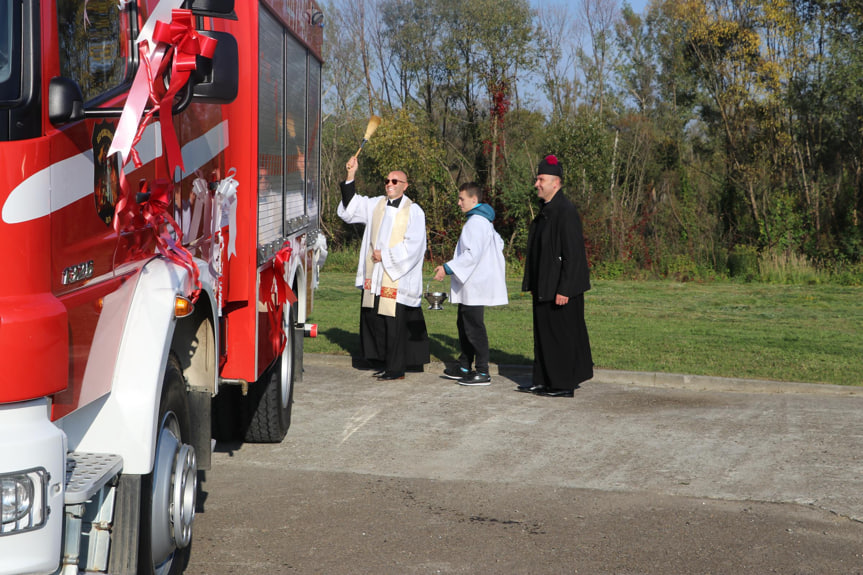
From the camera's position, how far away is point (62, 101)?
2.84 metres

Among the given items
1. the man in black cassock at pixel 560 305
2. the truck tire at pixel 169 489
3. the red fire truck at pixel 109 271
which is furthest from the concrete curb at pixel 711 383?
the truck tire at pixel 169 489

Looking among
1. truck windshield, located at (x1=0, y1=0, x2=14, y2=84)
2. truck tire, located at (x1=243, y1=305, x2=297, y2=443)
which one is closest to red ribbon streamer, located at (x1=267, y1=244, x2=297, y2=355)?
truck tire, located at (x1=243, y1=305, x2=297, y2=443)

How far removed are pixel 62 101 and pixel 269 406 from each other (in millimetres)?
4285

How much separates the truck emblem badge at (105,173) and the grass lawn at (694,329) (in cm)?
769

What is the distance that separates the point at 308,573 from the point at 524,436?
3.23m

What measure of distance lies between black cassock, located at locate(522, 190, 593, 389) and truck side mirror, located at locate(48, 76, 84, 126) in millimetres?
6628

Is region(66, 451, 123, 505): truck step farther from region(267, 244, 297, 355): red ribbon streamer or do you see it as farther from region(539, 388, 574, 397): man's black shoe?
region(539, 388, 574, 397): man's black shoe

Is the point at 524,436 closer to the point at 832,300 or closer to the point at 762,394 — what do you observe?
the point at 762,394

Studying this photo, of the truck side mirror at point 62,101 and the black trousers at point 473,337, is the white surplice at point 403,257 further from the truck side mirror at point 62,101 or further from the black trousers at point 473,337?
the truck side mirror at point 62,101

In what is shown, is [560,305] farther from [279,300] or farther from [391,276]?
[279,300]

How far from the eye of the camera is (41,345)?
2.67 meters

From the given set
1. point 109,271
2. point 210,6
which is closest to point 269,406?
point 109,271

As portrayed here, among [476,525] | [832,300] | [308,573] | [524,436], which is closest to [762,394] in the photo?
[524,436]

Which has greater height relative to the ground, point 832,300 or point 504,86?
point 504,86
